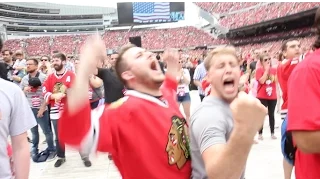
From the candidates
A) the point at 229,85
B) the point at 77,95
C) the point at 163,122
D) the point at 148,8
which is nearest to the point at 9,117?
the point at 77,95

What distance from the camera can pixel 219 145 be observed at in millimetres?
1080

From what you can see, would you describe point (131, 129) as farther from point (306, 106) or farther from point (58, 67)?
point (58, 67)

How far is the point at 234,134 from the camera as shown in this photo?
932 millimetres

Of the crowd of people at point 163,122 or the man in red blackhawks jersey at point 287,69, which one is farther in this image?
the man in red blackhawks jersey at point 287,69

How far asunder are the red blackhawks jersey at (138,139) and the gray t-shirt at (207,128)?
6cm

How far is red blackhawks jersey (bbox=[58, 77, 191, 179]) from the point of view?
122 cm

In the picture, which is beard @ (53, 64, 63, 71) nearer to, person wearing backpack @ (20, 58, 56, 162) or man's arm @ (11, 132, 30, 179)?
person wearing backpack @ (20, 58, 56, 162)

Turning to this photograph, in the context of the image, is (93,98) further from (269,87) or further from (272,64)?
(272,64)

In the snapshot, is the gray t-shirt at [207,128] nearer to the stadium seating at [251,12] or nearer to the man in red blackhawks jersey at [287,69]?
the man in red blackhawks jersey at [287,69]

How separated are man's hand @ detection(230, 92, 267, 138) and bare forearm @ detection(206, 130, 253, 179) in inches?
1.1

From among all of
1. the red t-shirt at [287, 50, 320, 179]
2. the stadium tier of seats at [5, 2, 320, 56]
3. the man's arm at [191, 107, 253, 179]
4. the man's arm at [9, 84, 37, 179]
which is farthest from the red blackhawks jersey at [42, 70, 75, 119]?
the stadium tier of seats at [5, 2, 320, 56]

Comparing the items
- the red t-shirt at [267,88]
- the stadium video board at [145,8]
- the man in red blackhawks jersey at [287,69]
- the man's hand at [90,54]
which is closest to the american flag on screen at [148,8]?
the stadium video board at [145,8]

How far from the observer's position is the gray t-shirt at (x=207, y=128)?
113 centimetres

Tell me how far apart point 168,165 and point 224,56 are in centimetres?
48
